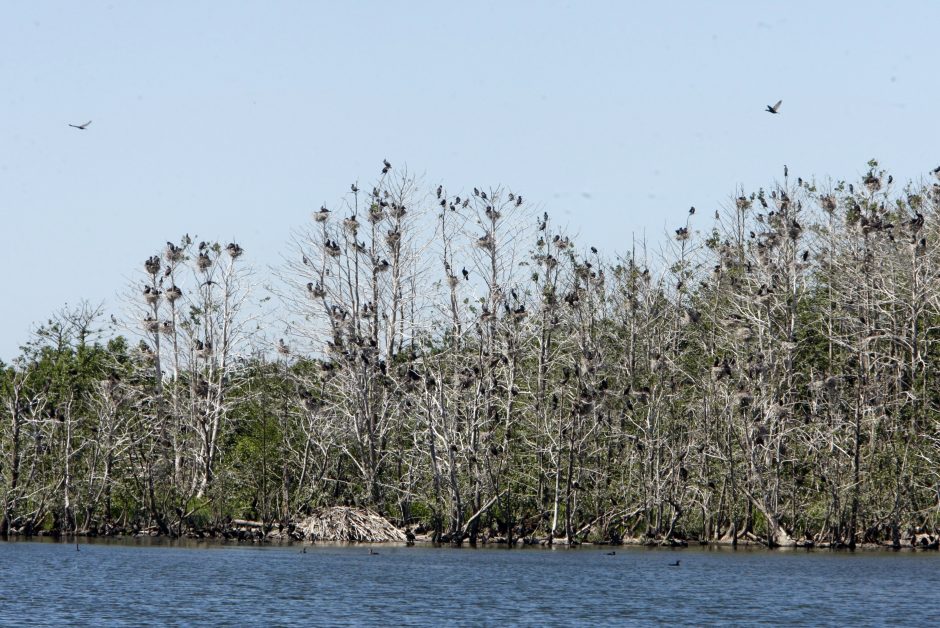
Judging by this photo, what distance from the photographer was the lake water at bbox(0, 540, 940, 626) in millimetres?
31234

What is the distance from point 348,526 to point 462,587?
2096 centimetres

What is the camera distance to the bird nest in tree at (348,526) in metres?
57.7

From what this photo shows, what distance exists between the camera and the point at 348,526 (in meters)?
58.3

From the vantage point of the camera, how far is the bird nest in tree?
57688mm

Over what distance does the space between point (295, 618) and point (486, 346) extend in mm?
32593

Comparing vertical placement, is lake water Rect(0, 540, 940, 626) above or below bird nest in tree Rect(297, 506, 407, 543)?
below

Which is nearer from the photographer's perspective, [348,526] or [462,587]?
[462,587]

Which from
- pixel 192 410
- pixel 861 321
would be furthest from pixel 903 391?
pixel 192 410

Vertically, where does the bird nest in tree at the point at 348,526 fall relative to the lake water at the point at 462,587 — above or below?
above

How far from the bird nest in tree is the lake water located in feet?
13.1

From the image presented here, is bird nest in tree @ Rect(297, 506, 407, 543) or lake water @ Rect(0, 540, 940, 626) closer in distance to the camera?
lake water @ Rect(0, 540, 940, 626)

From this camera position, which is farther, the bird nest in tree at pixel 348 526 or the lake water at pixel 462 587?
the bird nest in tree at pixel 348 526

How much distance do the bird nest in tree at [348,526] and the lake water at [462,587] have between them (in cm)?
398

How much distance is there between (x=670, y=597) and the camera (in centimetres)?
3578
